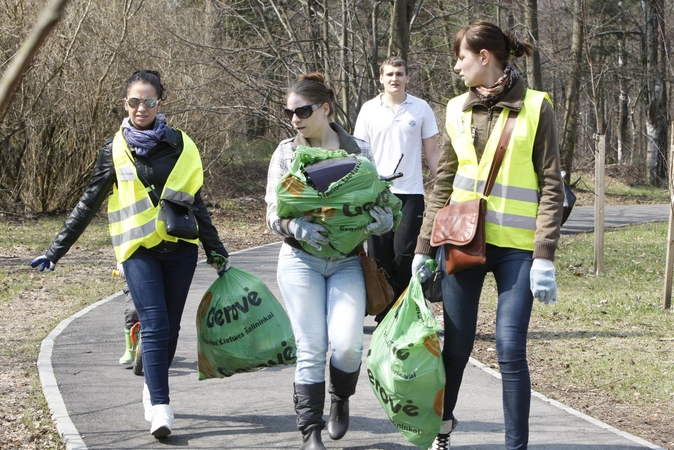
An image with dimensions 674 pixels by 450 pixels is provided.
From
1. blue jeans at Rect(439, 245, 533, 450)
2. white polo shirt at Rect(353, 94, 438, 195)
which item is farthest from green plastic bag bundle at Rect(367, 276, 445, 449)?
white polo shirt at Rect(353, 94, 438, 195)

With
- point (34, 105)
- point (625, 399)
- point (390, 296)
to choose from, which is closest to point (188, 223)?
point (390, 296)

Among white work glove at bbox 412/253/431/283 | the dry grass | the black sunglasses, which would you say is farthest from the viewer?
the dry grass

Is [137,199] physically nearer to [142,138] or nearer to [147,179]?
[147,179]

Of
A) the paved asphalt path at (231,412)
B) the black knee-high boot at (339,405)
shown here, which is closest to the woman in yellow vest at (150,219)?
the paved asphalt path at (231,412)

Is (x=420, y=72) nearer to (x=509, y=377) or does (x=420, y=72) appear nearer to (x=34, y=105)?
(x=34, y=105)

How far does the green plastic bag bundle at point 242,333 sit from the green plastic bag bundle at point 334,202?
0.70 m

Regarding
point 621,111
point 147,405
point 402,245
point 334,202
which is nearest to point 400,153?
point 402,245

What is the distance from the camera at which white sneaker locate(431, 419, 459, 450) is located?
432 cm

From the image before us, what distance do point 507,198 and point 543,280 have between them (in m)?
0.44

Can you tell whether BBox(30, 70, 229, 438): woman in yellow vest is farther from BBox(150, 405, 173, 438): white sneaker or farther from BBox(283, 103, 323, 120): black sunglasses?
BBox(283, 103, 323, 120): black sunglasses

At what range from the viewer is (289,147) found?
4.60m

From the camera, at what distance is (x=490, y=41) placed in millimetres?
4004

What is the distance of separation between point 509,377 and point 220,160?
19.7 m

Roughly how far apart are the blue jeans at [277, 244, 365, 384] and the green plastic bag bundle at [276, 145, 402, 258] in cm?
10
